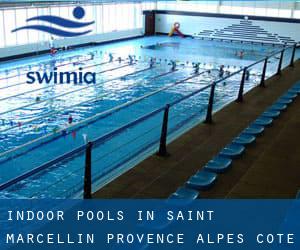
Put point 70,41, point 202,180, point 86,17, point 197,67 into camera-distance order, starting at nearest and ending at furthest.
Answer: point 202,180, point 197,67, point 70,41, point 86,17

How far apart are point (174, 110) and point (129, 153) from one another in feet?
11.4

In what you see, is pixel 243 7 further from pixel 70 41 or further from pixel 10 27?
pixel 10 27

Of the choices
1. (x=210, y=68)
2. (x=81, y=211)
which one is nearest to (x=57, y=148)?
(x=81, y=211)

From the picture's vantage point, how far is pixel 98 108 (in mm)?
10961

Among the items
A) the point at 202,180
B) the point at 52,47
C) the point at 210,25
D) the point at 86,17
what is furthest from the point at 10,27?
the point at 202,180

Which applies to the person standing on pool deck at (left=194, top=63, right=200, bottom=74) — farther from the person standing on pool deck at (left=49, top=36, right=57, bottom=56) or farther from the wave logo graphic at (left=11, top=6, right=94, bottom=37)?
the wave logo graphic at (left=11, top=6, right=94, bottom=37)

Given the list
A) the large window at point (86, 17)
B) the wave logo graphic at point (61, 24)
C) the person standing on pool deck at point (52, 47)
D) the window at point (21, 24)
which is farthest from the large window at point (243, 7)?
the window at point (21, 24)

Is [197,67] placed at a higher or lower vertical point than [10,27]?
lower

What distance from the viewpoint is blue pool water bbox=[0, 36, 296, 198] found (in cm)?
707

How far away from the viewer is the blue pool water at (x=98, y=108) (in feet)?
23.2

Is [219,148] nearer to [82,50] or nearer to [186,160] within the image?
[186,160]

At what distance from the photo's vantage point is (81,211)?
375cm

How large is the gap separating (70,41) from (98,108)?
984 centimetres

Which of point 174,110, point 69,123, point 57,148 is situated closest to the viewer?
point 57,148
